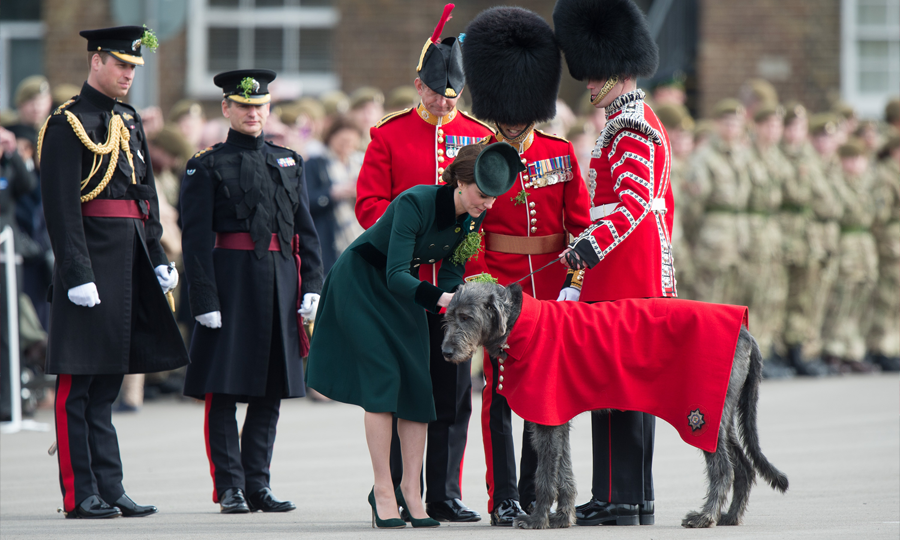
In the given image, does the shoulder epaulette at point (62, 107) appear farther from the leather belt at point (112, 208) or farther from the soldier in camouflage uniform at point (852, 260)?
the soldier in camouflage uniform at point (852, 260)

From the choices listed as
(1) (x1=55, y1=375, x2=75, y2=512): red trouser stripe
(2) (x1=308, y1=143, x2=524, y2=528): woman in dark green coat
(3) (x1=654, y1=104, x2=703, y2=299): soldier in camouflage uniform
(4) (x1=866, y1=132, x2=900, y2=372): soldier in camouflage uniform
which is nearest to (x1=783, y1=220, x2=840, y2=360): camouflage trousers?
(4) (x1=866, y1=132, x2=900, y2=372): soldier in camouflage uniform

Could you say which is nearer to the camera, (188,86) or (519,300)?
(519,300)

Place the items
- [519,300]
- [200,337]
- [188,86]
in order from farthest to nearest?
[188,86], [200,337], [519,300]

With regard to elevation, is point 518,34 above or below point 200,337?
above

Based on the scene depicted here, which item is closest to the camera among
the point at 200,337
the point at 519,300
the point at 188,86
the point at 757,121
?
the point at 519,300

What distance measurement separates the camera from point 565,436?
582 centimetres

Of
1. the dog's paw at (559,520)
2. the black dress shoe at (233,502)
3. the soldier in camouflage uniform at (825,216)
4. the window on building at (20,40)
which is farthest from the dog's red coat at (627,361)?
the window on building at (20,40)

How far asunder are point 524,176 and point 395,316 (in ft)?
3.28

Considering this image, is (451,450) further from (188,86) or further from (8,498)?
(188,86)

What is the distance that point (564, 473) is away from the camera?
5.79 metres

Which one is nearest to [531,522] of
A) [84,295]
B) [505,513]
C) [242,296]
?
[505,513]

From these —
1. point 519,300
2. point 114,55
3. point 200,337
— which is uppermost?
point 114,55

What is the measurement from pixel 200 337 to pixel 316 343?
1019mm

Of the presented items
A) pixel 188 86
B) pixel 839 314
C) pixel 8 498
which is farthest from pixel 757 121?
pixel 8 498
